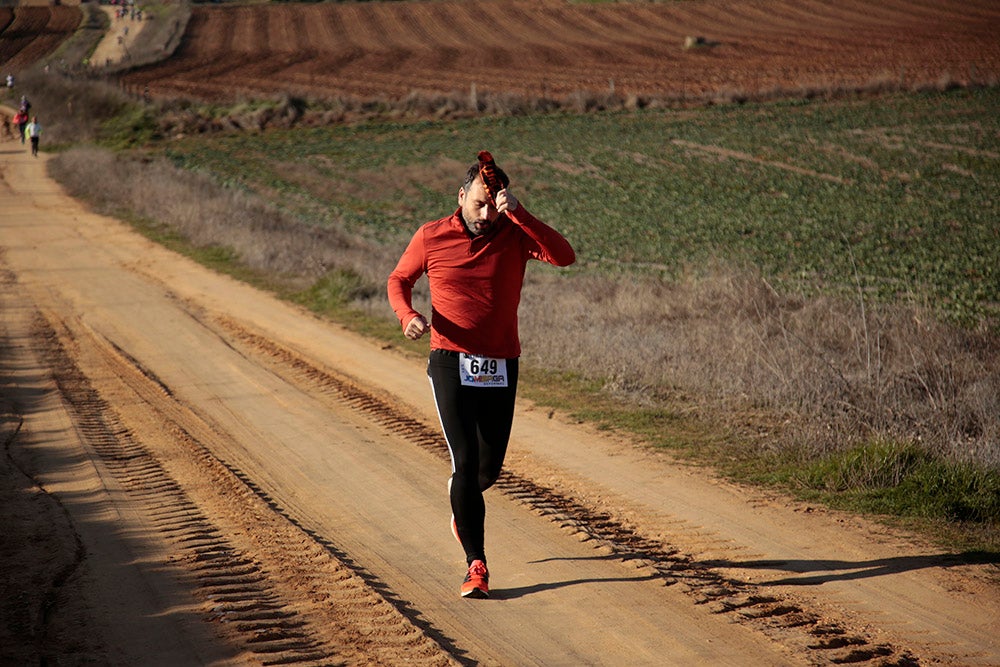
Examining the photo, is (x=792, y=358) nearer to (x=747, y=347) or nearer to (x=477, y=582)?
(x=747, y=347)

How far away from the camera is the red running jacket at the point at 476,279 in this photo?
18.6 feet

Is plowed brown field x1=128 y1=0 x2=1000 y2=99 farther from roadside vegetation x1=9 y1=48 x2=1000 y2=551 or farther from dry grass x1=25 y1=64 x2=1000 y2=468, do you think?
dry grass x1=25 y1=64 x2=1000 y2=468

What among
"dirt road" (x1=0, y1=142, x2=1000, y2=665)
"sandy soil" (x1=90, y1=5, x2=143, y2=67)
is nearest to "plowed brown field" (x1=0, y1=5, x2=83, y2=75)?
"sandy soil" (x1=90, y1=5, x2=143, y2=67)

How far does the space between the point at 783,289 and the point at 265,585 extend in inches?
459

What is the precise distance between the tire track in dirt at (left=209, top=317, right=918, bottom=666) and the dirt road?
2 cm

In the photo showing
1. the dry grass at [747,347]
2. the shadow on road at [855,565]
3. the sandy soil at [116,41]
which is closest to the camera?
the shadow on road at [855,565]

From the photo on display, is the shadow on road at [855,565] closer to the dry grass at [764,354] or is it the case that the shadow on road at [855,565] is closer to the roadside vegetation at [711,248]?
the roadside vegetation at [711,248]

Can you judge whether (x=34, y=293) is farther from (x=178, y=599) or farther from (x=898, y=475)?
(x=898, y=475)

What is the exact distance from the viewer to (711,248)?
22188 millimetres

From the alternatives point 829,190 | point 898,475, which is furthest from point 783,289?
point 829,190

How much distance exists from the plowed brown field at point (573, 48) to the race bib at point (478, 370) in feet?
154

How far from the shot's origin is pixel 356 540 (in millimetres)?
6711

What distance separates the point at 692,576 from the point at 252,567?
254cm

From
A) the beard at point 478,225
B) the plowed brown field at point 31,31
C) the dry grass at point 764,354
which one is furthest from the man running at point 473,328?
the plowed brown field at point 31,31
